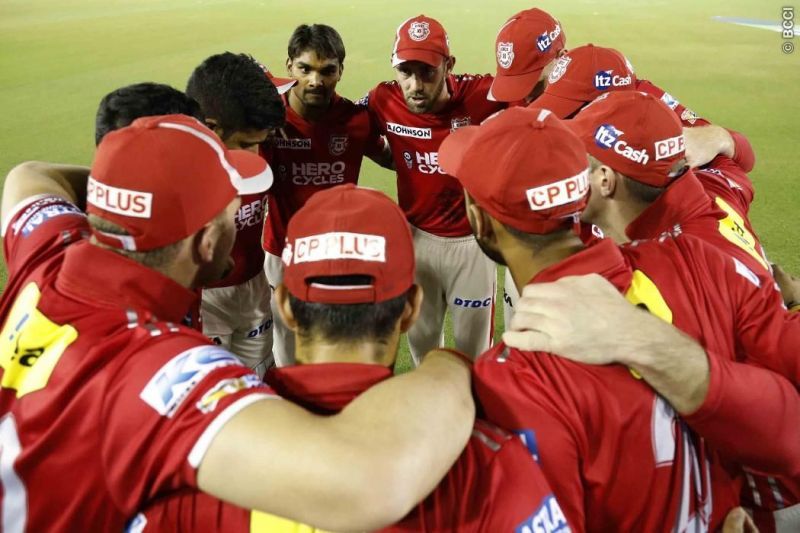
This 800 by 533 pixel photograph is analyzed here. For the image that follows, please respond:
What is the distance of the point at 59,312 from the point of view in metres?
1.59

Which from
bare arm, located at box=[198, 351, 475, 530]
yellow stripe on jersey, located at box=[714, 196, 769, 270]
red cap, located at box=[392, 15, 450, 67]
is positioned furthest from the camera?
red cap, located at box=[392, 15, 450, 67]

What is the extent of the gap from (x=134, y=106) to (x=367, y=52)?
38.0 ft

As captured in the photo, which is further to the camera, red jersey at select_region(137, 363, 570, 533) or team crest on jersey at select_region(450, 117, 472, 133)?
team crest on jersey at select_region(450, 117, 472, 133)

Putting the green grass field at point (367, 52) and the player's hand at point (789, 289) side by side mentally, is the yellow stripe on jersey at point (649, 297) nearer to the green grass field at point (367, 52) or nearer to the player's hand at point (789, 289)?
the player's hand at point (789, 289)

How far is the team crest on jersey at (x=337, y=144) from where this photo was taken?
3885 mm

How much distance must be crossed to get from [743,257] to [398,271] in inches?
47.4

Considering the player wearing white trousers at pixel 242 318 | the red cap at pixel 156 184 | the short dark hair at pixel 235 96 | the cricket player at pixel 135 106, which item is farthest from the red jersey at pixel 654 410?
the player wearing white trousers at pixel 242 318

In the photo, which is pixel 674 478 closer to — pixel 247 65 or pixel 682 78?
pixel 247 65

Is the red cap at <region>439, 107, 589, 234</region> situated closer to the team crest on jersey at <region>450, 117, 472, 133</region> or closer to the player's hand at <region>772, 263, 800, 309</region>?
→ the player's hand at <region>772, 263, 800, 309</region>

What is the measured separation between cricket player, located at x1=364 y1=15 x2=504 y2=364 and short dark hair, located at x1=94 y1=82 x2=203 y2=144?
1.71 m

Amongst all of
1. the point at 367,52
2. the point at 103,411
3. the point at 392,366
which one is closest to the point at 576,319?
the point at 392,366

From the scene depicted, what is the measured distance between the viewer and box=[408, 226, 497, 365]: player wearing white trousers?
3.97m

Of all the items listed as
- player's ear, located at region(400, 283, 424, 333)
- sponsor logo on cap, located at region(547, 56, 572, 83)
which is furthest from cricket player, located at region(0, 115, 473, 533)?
sponsor logo on cap, located at region(547, 56, 572, 83)

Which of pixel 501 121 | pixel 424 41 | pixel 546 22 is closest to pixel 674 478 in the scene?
pixel 501 121
